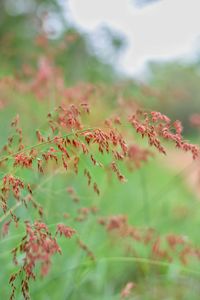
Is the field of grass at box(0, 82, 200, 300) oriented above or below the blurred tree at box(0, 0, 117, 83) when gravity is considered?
below

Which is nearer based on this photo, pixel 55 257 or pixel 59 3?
pixel 55 257

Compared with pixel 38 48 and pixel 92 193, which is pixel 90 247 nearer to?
pixel 92 193

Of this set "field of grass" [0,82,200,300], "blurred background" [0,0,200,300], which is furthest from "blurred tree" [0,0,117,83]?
"field of grass" [0,82,200,300]

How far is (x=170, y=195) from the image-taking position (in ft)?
23.8

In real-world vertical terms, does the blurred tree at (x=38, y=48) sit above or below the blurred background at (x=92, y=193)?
above

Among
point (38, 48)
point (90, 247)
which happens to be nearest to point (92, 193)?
point (90, 247)

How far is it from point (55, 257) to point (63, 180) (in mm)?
924

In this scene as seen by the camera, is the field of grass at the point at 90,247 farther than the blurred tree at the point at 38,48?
No

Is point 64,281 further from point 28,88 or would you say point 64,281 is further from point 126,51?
point 126,51

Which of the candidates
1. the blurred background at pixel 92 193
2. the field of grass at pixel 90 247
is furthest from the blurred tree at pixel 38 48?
the field of grass at pixel 90 247

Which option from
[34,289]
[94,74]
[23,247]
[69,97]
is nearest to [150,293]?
[34,289]

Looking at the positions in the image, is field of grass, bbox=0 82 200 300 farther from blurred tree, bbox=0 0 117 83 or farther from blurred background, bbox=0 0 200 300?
blurred tree, bbox=0 0 117 83

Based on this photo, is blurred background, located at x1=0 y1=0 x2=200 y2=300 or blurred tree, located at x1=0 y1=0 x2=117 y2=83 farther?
blurred tree, located at x1=0 y1=0 x2=117 y2=83

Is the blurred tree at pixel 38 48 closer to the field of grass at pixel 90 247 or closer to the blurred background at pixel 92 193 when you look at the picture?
the blurred background at pixel 92 193
